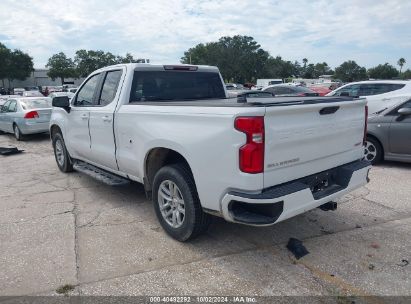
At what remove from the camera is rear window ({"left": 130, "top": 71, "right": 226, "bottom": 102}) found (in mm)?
4887

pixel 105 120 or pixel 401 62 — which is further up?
pixel 401 62

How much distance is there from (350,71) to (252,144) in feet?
369

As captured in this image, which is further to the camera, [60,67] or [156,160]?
[60,67]

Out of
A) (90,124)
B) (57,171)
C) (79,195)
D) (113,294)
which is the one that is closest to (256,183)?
(113,294)

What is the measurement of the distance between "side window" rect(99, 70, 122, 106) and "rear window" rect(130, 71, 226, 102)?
339mm

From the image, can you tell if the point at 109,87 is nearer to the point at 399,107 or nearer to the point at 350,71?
the point at 399,107

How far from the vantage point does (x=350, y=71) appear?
105 meters

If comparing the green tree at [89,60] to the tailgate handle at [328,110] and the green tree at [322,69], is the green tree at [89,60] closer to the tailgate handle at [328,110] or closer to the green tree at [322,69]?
the green tree at [322,69]

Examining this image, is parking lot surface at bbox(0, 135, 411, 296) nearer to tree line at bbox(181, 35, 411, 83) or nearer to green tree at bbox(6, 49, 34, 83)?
green tree at bbox(6, 49, 34, 83)

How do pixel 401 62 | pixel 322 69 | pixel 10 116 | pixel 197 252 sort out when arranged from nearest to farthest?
pixel 197 252, pixel 10 116, pixel 322 69, pixel 401 62

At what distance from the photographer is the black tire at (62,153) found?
7051 mm

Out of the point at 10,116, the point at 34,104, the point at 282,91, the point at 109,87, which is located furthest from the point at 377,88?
the point at 10,116

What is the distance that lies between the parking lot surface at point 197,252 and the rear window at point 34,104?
770 centimetres

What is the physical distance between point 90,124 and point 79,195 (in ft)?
4.03
